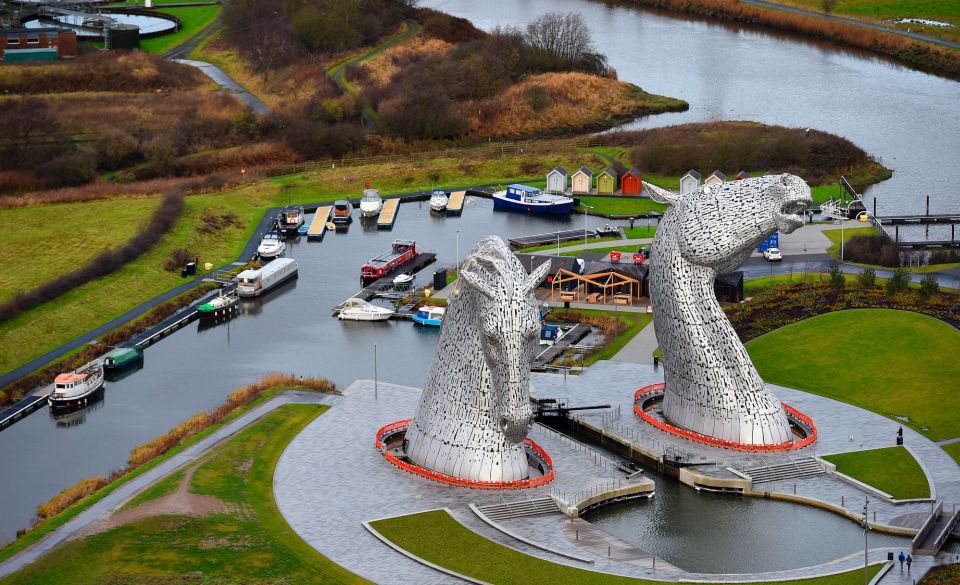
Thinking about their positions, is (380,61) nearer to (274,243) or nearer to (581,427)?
(274,243)

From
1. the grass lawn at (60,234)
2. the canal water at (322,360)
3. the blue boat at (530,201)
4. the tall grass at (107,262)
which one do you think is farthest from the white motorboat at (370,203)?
the grass lawn at (60,234)

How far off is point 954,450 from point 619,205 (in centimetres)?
6119

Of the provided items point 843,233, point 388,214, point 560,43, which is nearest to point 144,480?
point 388,214

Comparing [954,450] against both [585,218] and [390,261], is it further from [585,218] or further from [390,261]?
[585,218]

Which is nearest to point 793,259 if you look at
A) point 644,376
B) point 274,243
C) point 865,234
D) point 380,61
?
point 865,234

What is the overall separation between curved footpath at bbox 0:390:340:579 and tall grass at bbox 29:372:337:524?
4.49ft

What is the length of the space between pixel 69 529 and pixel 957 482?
3971 cm

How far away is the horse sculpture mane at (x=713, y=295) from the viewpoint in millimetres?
77750

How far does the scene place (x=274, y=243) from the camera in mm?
123250

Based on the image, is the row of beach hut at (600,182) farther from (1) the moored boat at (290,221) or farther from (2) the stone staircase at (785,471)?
(2) the stone staircase at (785,471)

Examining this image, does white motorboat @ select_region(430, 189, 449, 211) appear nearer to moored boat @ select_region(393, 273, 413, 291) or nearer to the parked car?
moored boat @ select_region(393, 273, 413, 291)

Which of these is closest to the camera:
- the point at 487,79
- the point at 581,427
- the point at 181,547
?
the point at 181,547

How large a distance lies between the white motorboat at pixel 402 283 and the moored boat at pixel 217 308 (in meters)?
11.4

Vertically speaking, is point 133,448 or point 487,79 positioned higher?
point 487,79
